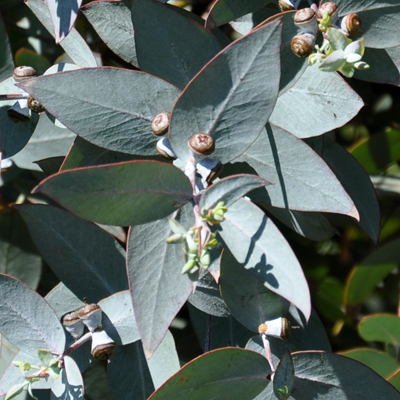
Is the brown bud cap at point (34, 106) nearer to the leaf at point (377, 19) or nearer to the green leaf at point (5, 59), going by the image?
the green leaf at point (5, 59)

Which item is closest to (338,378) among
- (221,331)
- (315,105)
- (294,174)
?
(221,331)

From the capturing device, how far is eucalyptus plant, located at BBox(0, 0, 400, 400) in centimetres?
77

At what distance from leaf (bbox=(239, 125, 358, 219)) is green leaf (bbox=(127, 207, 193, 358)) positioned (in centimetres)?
19

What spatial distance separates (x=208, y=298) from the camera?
1.00 m

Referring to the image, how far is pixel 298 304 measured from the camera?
30.2 inches

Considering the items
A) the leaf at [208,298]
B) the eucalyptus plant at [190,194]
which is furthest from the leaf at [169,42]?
the leaf at [208,298]

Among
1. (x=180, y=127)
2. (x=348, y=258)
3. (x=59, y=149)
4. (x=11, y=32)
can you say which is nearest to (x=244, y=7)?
(x=180, y=127)

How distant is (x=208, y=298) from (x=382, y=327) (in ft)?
1.73

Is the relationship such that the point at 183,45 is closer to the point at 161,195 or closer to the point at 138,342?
the point at 161,195

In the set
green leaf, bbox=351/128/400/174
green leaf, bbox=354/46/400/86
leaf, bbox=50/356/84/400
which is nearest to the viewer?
leaf, bbox=50/356/84/400

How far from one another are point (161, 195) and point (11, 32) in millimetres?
975

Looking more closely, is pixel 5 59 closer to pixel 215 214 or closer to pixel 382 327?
pixel 215 214

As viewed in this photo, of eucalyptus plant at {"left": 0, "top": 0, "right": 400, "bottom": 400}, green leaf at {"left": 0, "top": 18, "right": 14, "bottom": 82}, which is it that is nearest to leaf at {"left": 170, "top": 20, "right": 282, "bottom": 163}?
eucalyptus plant at {"left": 0, "top": 0, "right": 400, "bottom": 400}

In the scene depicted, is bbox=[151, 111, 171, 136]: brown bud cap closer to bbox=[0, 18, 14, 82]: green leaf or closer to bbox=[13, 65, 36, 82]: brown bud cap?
bbox=[13, 65, 36, 82]: brown bud cap
